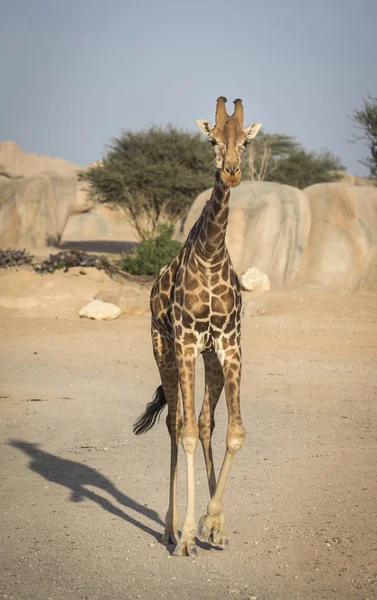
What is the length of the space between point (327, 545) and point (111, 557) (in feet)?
4.52

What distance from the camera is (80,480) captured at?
6.41 metres

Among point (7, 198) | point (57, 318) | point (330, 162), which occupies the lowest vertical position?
point (57, 318)

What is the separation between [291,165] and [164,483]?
39.0 metres

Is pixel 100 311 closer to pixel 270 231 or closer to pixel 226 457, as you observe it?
pixel 270 231

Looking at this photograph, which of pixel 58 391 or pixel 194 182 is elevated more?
pixel 194 182

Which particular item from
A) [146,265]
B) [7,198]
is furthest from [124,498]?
[7,198]

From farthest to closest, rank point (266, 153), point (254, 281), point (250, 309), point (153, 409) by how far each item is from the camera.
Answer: point (266, 153)
point (254, 281)
point (250, 309)
point (153, 409)

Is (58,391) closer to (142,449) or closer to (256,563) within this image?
(142,449)

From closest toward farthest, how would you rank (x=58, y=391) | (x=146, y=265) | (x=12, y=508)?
1. (x=12, y=508)
2. (x=58, y=391)
3. (x=146, y=265)

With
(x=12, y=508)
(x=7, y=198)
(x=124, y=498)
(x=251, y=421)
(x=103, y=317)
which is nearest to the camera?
(x=12, y=508)

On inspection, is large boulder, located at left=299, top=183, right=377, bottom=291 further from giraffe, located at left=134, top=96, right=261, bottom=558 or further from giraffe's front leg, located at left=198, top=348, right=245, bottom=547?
giraffe's front leg, located at left=198, top=348, right=245, bottom=547

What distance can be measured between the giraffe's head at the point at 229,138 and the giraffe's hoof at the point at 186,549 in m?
2.24

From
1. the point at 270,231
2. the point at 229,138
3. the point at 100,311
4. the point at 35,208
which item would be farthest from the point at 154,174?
the point at 229,138

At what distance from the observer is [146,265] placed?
758 inches
